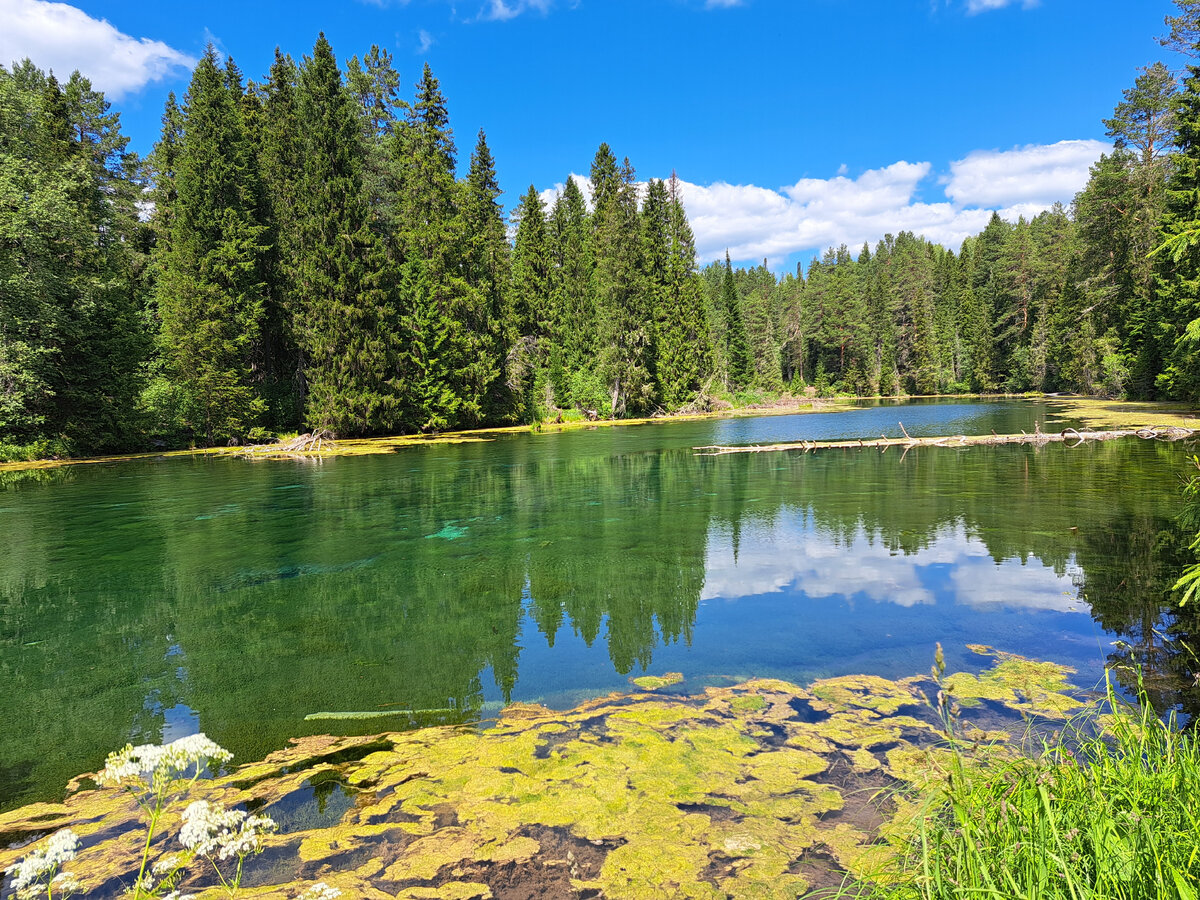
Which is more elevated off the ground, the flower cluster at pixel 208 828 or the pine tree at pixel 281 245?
the pine tree at pixel 281 245

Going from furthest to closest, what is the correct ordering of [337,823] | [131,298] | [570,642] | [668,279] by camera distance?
1. [668,279]
2. [131,298]
3. [570,642]
4. [337,823]

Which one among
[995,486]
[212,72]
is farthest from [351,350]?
[995,486]

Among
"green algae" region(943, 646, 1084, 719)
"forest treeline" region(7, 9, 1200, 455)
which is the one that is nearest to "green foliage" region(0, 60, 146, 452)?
"forest treeline" region(7, 9, 1200, 455)

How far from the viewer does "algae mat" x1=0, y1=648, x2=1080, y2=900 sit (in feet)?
10.1

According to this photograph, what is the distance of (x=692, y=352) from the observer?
151ft

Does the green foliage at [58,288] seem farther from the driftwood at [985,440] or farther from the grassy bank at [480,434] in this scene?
the driftwood at [985,440]

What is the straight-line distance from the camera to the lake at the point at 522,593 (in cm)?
534

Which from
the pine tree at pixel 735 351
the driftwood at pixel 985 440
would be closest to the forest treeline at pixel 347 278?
the driftwood at pixel 985 440

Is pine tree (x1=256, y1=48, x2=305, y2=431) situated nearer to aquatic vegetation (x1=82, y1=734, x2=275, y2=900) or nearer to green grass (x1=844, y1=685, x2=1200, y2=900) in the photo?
aquatic vegetation (x1=82, y1=734, x2=275, y2=900)

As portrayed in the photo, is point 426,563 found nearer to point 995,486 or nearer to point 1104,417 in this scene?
point 995,486

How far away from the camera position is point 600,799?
12.1 ft

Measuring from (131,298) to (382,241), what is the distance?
11.7 meters

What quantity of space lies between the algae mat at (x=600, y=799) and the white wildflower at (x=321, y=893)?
0.08m

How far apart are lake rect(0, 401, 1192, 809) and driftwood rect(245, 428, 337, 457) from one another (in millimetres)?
9652
